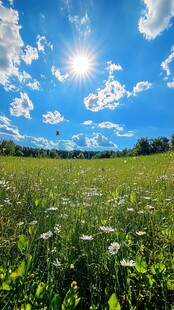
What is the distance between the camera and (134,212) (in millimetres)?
2832

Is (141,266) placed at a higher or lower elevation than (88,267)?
higher

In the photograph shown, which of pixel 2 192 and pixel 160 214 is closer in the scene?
pixel 160 214

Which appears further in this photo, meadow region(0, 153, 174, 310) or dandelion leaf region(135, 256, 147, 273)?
dandelion leaf region(135, 256, 147, 273)

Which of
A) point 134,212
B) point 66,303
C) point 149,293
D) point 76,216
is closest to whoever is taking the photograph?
point 66,303

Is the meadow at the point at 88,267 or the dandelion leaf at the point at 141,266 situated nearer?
the meadow at the point at 88,267

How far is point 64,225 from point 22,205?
0.98 metres

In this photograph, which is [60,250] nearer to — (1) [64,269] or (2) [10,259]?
(1) [64,269]

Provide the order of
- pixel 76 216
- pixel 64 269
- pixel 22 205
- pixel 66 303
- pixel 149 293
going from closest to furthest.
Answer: pixel 66 303 < pixel 149 293 < pixel 64 269 < pixel 76 216 < pixel 22 205

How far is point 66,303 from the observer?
1359 mm

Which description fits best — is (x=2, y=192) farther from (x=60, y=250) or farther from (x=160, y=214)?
(x=160, y=214)

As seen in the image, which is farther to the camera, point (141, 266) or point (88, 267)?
point (88, 267)

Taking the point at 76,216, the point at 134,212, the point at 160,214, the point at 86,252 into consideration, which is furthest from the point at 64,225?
the point at 160,214

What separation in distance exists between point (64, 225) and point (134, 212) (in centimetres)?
90

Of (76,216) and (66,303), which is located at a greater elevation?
(76,216)
